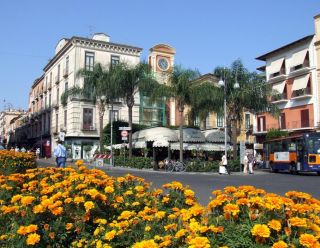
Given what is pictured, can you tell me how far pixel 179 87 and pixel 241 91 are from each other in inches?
196

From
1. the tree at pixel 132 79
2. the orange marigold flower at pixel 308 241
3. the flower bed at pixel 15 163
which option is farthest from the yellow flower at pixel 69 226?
the tree at pixel 132 79

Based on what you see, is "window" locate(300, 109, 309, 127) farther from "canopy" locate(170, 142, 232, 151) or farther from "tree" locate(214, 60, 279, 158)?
"canopy" locate(170, 142, 232, 151)

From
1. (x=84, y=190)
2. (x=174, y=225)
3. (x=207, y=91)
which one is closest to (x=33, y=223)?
(x=84, y=190)

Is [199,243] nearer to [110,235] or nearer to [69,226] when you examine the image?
[110,235]

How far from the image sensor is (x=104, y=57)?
167ft

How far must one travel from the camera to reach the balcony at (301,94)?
44578 mm

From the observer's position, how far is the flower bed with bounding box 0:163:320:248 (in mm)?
3057

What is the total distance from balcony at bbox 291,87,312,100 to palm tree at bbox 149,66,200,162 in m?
18.7

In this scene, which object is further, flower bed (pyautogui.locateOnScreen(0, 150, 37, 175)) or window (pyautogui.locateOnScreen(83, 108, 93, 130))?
window (pyautogui.locateOnScreen(83, 108, 93, 130))

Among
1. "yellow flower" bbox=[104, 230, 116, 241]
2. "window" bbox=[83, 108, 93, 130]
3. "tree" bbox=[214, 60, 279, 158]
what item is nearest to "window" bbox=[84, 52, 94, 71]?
"window" bbox=[83, 108, 93, 130]

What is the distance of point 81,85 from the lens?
4922 cm

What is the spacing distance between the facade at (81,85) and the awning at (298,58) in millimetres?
19305

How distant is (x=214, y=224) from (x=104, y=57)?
4891cm

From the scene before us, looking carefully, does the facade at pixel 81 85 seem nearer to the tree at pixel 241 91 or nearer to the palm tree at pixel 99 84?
the palm tree at pixel 99 84
